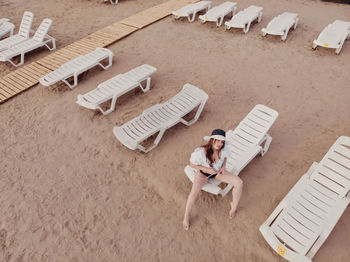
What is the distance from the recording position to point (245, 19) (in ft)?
28.2

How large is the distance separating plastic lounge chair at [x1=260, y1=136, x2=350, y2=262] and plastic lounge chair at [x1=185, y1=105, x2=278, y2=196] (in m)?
0.85

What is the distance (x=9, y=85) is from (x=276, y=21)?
8187mm

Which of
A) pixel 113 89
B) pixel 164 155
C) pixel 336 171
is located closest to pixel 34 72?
pixel 113 89

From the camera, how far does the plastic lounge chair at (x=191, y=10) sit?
A: 926 cm

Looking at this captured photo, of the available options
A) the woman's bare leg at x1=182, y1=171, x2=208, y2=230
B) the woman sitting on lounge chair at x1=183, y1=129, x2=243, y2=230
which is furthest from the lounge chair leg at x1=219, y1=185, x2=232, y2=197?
the woman's bare leg at x1=182, y1=171, x2=208, y2=230

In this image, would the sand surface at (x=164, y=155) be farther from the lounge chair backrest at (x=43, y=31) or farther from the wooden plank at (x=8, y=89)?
the lounge chair backrest at (x=43, y=31)

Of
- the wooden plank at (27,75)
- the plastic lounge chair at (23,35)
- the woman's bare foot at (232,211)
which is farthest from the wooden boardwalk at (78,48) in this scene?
the woman's bare foot at (232,211)

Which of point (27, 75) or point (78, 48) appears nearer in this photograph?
point (27, 75)

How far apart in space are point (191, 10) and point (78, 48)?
4206 millimetres

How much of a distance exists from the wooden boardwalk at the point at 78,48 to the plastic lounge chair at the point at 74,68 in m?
0.72

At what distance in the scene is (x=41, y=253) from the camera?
3.75 metres

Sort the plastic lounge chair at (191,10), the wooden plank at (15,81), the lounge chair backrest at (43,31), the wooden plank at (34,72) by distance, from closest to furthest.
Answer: the wooden plank at (15,81), the wooden plank at (34,72), the lounge chair backrest at (43,31), the plastic lounge chair at (191,10)

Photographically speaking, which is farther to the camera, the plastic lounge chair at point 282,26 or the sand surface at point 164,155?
the plastic lounge chair at point 282,26

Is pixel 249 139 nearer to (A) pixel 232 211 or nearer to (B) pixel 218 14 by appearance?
(A) pixel 232 211
